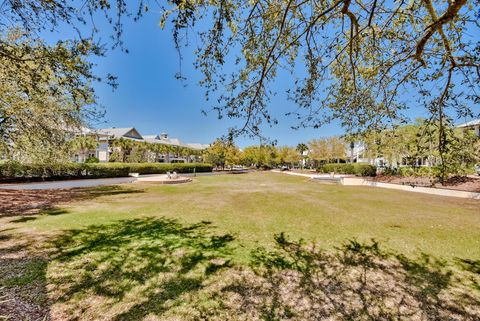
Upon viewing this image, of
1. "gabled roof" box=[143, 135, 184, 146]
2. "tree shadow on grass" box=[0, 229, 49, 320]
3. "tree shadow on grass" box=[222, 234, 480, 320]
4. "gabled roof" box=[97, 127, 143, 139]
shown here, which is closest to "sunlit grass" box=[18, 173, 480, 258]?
"tree shadow on grass" box=[222, 234, 480, 320]

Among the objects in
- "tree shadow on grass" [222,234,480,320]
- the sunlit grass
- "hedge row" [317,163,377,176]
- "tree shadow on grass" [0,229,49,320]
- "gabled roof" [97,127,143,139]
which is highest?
"gabled roof" [97,127,143,139]

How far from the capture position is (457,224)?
28.6 ft

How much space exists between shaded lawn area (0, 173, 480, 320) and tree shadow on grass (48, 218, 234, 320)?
0.08 feet

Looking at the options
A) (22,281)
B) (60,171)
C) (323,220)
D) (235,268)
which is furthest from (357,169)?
(22,281)

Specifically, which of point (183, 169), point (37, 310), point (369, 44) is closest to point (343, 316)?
point (37, 310)

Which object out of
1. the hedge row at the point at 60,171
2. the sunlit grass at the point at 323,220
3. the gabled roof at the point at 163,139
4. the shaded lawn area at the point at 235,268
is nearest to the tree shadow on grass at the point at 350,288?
the shaded lawn area at the point at 235,268

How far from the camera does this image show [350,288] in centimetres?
438

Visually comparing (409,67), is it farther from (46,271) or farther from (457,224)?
(46,271)

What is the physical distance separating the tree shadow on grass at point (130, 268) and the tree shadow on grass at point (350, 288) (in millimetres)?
991

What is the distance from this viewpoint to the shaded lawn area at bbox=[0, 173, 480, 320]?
366 cm

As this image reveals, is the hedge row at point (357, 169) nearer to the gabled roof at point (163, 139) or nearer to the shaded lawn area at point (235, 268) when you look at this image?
the shaded lawn area at point (235, 268)

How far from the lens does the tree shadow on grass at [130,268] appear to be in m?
3.62

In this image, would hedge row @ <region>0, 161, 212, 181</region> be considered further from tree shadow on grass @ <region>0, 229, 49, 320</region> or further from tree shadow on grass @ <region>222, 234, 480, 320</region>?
tree shadow on grass @ <region>222, 234, 480, 320</region>

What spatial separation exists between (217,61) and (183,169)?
3885cm
